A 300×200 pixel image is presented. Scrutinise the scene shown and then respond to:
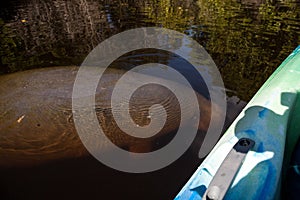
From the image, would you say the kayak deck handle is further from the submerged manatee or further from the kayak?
the submerged manatee

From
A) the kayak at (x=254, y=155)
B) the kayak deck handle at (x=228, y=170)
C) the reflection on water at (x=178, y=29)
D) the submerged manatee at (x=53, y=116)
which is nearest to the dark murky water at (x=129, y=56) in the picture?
the reflection on water at (x=178, y=29)

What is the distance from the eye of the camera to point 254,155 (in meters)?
1.16

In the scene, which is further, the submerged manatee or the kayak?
the submerged manatee

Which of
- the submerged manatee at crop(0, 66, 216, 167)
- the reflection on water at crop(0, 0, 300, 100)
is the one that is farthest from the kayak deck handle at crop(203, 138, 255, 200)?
the reflection on water at crop(0, 0, 300, 100)

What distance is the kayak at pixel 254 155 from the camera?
0.97m

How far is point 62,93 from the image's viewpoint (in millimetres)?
4246

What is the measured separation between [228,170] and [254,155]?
0.25 metres

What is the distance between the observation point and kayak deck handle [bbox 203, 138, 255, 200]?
86 centimetres

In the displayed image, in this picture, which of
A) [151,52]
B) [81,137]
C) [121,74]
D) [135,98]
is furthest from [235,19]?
[81,137]

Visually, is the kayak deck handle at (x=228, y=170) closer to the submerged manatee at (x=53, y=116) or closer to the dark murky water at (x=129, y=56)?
the dark murky water at (x=129, y=56)

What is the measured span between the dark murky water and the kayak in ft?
4.07

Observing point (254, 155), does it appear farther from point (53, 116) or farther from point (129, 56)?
point (129, 56)

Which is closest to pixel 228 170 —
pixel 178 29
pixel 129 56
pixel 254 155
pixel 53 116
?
pixel 254 155

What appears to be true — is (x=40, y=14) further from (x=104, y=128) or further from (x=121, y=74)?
(x=104, y=128)
